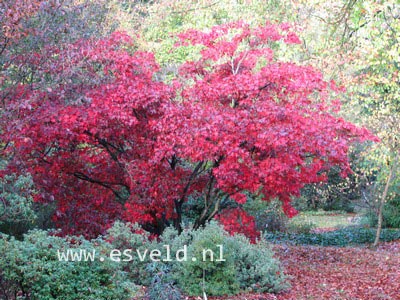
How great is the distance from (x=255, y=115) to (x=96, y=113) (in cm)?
203

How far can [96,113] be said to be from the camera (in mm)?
6906

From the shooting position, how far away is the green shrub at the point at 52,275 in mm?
4730

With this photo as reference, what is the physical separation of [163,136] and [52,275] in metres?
2.69

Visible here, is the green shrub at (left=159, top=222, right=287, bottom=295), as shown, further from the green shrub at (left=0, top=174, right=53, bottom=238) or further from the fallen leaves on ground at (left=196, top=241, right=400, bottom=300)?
the green shrub at (left=0, top=174, right=53, bottom=238)

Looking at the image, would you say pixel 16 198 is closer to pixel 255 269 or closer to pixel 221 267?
pixel 221 267

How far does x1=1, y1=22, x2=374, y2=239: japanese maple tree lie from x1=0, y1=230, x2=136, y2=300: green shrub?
6.64 ft

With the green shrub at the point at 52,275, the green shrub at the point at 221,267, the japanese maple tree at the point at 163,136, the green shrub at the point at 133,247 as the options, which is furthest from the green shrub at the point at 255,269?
the green shrub at the point at 52,275

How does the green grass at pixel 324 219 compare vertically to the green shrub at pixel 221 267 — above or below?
above

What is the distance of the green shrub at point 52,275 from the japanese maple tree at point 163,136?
2023mm

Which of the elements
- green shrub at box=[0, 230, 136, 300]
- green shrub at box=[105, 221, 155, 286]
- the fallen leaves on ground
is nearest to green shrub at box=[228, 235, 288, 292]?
the fallen leaves on ground

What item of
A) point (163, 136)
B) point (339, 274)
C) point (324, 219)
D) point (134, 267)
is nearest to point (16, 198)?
point (134, 267)

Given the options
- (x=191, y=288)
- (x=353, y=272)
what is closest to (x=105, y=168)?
(x=191, y=288)

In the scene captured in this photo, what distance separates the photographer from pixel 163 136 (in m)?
7.02

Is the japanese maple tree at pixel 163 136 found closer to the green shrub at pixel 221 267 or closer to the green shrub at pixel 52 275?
the green shrub at pixel 221 267
